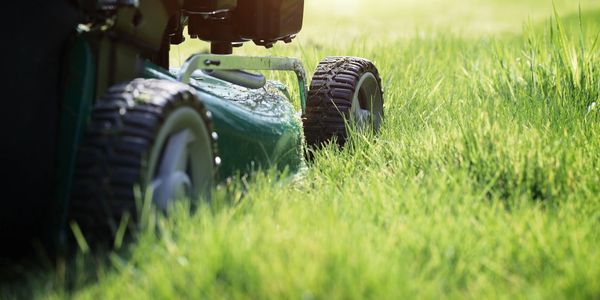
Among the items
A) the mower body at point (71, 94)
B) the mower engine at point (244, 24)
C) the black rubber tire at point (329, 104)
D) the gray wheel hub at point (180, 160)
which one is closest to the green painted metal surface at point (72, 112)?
the mower body at point (71, 94)

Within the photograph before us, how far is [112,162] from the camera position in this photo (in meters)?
1.98

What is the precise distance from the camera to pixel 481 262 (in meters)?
2.02

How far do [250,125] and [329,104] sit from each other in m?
0.64

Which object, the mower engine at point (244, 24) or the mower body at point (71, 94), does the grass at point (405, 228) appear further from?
the mower engine at point (244, 24)

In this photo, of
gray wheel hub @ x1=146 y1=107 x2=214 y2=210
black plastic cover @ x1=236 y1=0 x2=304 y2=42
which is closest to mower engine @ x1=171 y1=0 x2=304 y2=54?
black plastic cover @ x1=236 y1=0 x2=304 y2=42

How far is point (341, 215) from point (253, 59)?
891mm

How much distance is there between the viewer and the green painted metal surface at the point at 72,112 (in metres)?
2.08

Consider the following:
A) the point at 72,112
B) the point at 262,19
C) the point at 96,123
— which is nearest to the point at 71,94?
the point at 72,112

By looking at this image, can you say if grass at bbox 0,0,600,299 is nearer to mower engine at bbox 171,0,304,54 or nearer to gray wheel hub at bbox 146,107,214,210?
gray wheel hub at bbox 146,107,214,210

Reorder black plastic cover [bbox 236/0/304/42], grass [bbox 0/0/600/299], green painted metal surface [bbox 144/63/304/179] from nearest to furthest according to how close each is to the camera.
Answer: grass [bbox 0/0/600/299] < green painted metal surface [bbox 144/63/304/179] < black plastic cover [bbox 236/0/304/42]

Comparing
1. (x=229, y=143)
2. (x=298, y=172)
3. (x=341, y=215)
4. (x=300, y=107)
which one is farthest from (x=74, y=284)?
(x=300, y=107)

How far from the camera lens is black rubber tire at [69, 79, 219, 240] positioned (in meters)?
1.96

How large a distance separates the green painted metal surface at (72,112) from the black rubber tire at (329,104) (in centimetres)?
136

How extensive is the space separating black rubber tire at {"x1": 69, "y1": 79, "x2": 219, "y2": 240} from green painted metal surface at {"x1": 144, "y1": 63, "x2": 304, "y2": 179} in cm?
48
